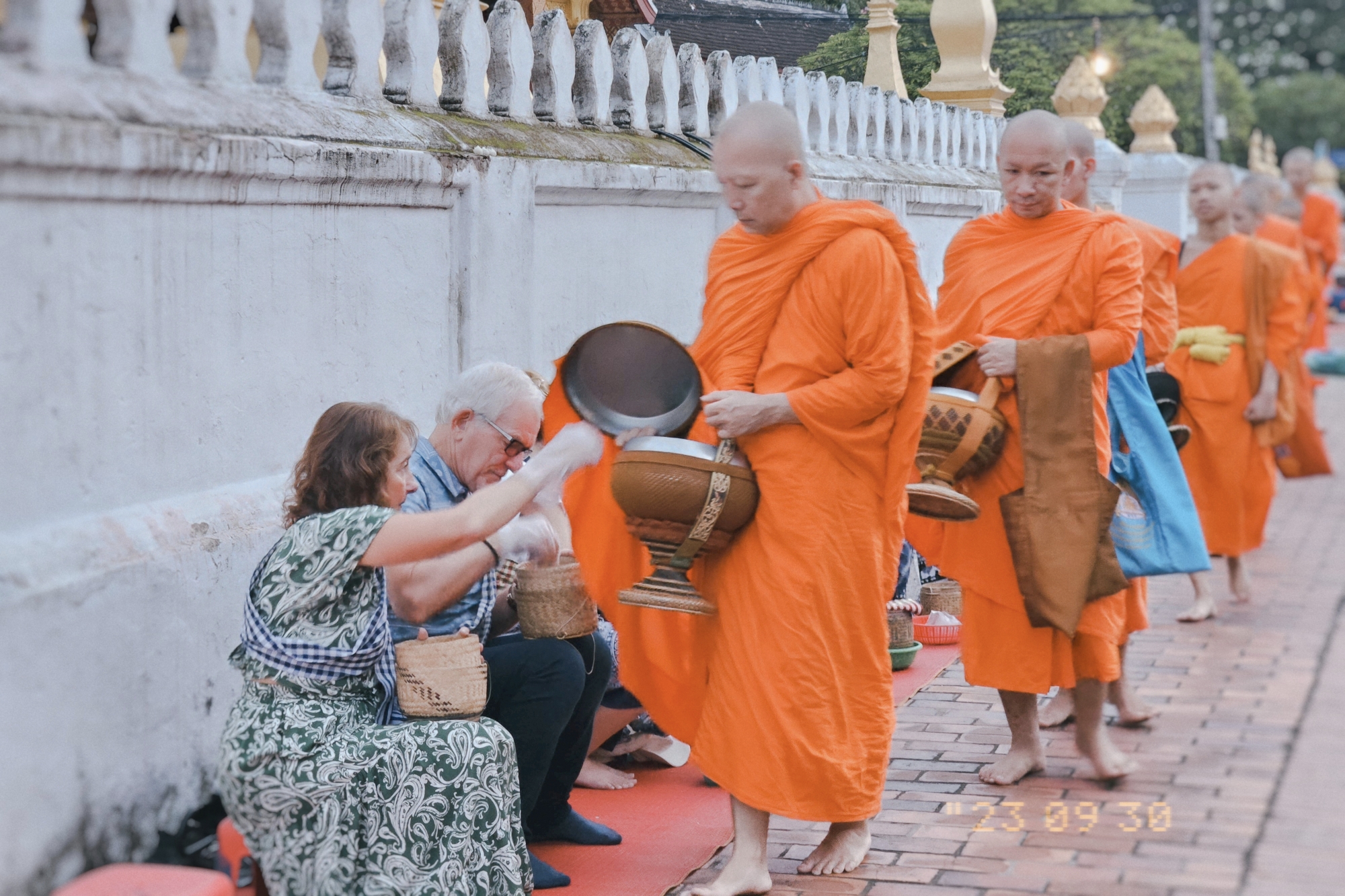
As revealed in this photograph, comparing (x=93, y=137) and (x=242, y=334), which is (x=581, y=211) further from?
(x=93, y=137)

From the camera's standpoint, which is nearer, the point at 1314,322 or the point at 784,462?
the point at 784,462

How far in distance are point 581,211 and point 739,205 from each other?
158 centimetres

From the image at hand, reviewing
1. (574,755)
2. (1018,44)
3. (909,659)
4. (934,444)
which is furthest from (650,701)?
(1018,44)

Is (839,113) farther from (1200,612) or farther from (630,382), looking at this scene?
(630,382)

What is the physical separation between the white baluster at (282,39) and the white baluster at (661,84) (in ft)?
6.92

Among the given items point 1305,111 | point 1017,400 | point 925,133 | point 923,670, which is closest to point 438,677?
point 1017,400

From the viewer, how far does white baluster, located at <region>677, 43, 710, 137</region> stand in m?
6.25

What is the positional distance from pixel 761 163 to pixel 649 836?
185cm

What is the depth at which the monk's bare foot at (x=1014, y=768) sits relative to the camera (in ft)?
16.3

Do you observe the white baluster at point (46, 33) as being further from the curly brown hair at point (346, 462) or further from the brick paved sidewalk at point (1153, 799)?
the brick paved sidewalk at point (1153, 799)

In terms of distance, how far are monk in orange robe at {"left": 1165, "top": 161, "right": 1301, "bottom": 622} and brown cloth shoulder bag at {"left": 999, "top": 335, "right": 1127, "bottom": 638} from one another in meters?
3.32

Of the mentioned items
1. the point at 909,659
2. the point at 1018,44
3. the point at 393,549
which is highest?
the point at 1018,44

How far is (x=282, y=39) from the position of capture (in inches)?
160

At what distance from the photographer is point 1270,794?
4.73m
